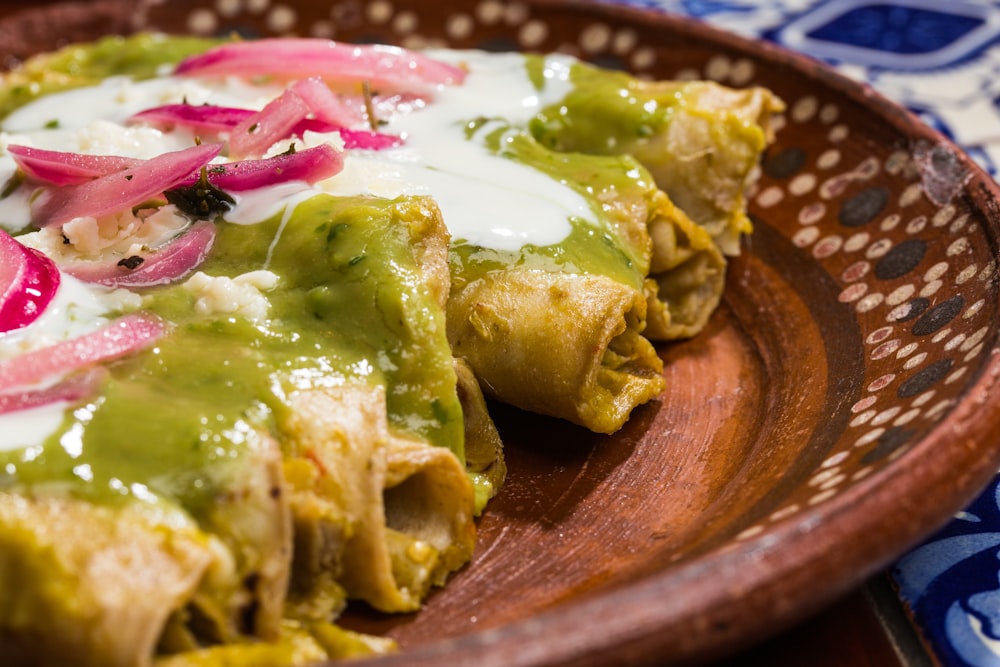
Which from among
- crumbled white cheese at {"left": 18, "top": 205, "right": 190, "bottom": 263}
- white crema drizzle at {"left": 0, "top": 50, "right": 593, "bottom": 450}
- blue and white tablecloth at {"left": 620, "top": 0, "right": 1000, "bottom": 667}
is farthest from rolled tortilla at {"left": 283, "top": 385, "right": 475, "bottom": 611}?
blue and white tablecloth at {"left": 620, "top": 0, "right": 1000, "bottom": 667}

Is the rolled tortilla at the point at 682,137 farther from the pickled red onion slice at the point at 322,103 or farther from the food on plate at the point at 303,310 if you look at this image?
the pickled red onion slice at the point at 322,103

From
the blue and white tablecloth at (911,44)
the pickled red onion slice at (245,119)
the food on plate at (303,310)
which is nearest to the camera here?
the food on plate at (303,310)

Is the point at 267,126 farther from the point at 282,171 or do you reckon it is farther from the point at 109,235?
the point at 109,235

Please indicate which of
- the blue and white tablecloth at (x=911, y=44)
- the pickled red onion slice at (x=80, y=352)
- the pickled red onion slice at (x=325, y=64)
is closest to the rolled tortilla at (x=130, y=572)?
the pickled red onion slice at (x=80, y=352)

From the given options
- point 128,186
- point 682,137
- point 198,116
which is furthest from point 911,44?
point 128,186

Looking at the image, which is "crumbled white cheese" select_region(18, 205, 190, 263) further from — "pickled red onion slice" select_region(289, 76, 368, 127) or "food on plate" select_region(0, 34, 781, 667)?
"pickled red onion slice" select_region(289, 76, 368, 127)

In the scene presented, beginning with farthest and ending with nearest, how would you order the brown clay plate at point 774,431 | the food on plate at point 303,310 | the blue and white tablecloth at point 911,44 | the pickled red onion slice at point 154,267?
1. the blue and white tablecloth at point 911,44
2. the pickled red onion slice at point 154,267
3. the food on plate at point 303,310
4. the brown clay plate at point 774,431

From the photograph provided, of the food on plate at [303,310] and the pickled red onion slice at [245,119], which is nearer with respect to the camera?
the food on plate at [303,310]
